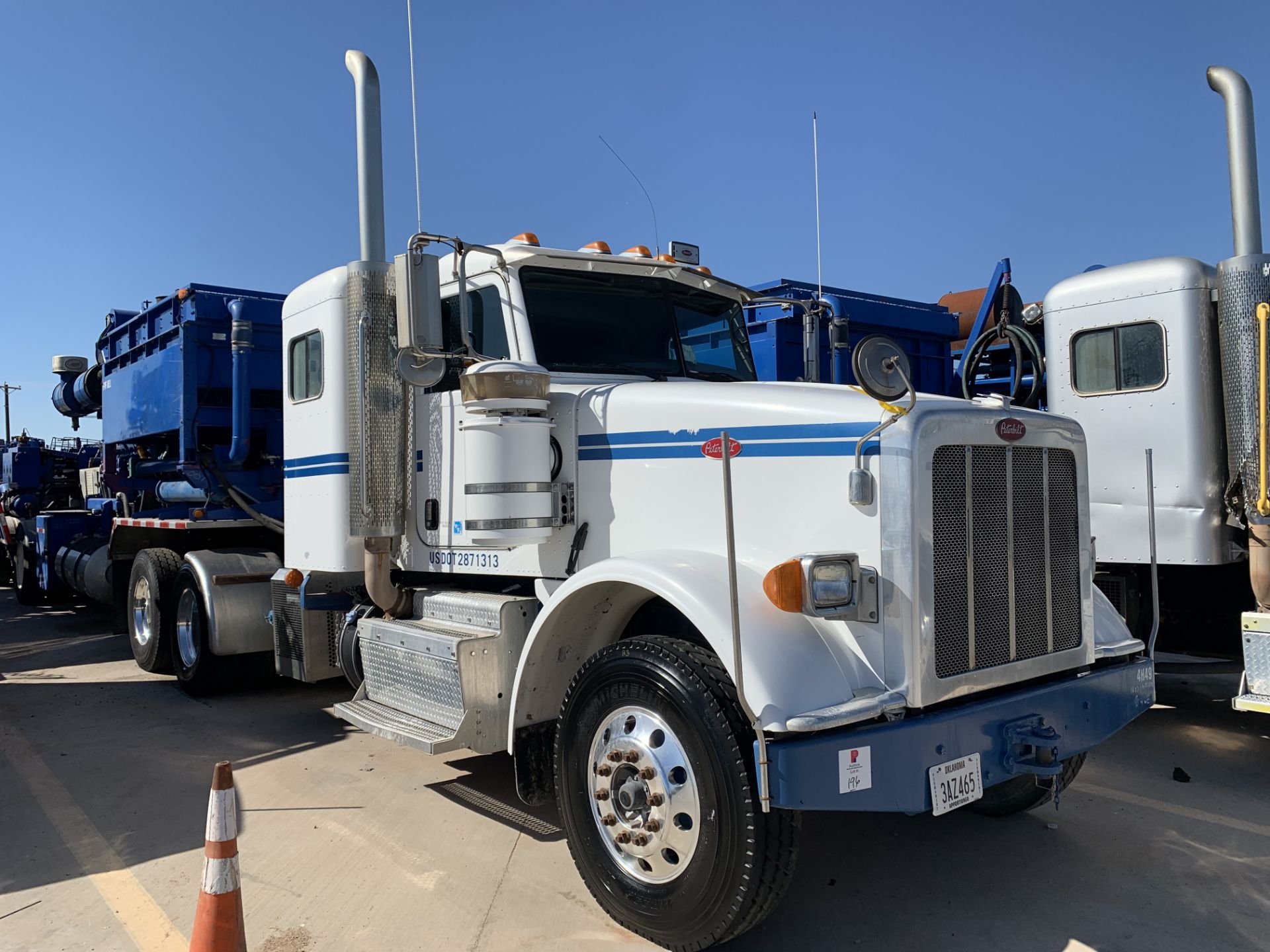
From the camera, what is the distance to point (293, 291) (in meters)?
6.00

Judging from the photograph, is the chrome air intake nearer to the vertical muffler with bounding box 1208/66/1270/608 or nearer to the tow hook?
the tow hook

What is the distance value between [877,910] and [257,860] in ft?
8.57

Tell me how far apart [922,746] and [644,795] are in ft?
3.10

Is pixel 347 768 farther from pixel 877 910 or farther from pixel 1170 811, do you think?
pixel 1170 811

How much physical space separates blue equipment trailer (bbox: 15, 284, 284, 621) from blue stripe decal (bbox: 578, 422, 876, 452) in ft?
14.2

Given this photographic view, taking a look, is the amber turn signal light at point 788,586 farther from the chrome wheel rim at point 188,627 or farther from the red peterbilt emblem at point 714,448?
the chrome wheel rim at point 188,627

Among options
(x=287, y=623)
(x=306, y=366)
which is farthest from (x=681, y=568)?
(x=287, y=623)

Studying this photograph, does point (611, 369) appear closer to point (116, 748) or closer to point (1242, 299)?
point (1242, 299)

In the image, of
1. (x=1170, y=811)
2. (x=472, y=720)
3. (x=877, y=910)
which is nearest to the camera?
(x=877, y=910)

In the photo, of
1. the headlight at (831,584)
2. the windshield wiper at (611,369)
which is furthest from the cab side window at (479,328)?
the headlight at (831,584)

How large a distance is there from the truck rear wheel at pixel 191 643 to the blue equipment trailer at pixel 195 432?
0.92 ft

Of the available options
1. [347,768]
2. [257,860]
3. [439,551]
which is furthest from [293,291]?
[257,860]

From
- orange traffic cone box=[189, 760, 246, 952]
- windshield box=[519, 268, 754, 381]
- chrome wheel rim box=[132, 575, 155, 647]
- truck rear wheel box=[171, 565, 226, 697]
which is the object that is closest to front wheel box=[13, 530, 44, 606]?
chrome wheel rim box=[132, 575, 155, 647]

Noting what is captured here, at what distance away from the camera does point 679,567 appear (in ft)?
11.4
